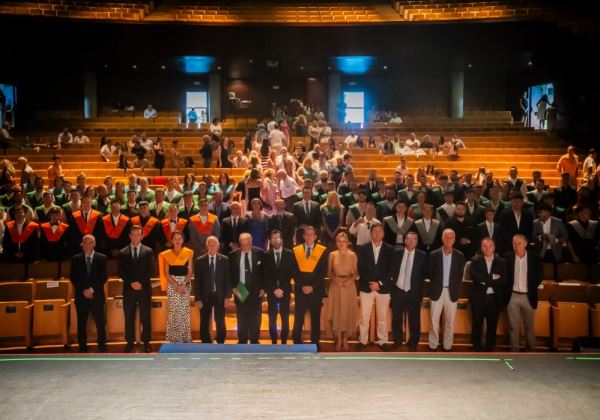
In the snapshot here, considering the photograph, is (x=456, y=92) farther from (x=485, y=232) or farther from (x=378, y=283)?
(x=378, y=283)

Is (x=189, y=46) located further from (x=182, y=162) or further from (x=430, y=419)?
(x=430, y=419)

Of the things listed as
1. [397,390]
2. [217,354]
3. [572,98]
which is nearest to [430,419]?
[397,390]

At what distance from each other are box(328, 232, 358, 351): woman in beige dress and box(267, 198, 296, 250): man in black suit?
1.35m

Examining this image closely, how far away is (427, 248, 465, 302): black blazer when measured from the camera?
8.02 metres

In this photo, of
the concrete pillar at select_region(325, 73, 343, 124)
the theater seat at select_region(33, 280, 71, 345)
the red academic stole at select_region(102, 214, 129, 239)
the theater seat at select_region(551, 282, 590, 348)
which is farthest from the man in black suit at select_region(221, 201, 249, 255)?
the concrete pillar at select_region(325, 73, 343, 124)

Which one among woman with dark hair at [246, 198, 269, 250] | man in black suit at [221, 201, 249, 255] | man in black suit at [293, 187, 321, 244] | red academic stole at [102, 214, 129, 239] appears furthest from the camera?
man in black suit at [293, 187, 321, 244]

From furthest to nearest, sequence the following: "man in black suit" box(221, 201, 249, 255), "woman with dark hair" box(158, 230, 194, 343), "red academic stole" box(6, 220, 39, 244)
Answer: "red academic stole" box(6, 220, 39, 244) → "man in black suit" box(221, 201, 249, 255) → "woman with dark hair" box(158, 230, 194, 343)

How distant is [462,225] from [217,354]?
469 cm

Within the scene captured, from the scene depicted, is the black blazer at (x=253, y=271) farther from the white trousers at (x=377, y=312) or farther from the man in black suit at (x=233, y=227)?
the white trousers at (x=377, y=312)

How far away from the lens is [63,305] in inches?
323

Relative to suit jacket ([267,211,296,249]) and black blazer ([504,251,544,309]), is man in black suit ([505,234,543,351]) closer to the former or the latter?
black blazer ([504,251,544,309])

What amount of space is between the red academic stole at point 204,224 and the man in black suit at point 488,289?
143 inches

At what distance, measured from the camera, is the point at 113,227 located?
9555mm

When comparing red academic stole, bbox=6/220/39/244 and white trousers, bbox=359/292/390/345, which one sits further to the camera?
red academic stole, bbox=6/220/39/244
